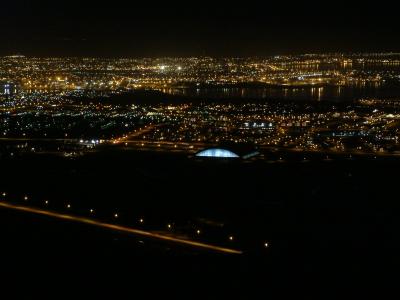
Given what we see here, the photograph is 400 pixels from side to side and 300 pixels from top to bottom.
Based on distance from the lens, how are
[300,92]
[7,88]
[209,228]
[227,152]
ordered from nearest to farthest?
1. [209,228]
2. [227,152]
3. [300,92]
4. [7,88]

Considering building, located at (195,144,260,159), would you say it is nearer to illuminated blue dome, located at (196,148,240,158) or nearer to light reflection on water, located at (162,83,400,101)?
illuminated blue dome, located at (196,148,240,158)

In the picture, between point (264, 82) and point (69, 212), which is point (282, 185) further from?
point (264, 82)

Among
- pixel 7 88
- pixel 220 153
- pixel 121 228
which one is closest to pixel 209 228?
pixel 121 228

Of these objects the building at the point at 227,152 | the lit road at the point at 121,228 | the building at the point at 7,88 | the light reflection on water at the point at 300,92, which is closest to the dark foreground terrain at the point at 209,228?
the lit road at the point at 121,228

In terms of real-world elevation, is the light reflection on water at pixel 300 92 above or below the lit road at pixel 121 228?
below

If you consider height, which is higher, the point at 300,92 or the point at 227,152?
the point at 227,152

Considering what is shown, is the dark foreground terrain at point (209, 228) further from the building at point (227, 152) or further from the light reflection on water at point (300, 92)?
the light reflection on water at point (300, 92)

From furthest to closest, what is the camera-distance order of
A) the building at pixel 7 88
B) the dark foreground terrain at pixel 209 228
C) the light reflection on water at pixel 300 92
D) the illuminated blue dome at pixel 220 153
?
1. the building at pixel 7 88
2. the light reflection on water at pixel 300 92
3. the illuminated blue dome at pixel 220 153
4. the dark foreground terrain at pixel 209 228

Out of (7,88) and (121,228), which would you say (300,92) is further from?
(121,228)

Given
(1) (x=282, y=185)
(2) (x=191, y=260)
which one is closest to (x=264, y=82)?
(1) (x=282, y=185)
